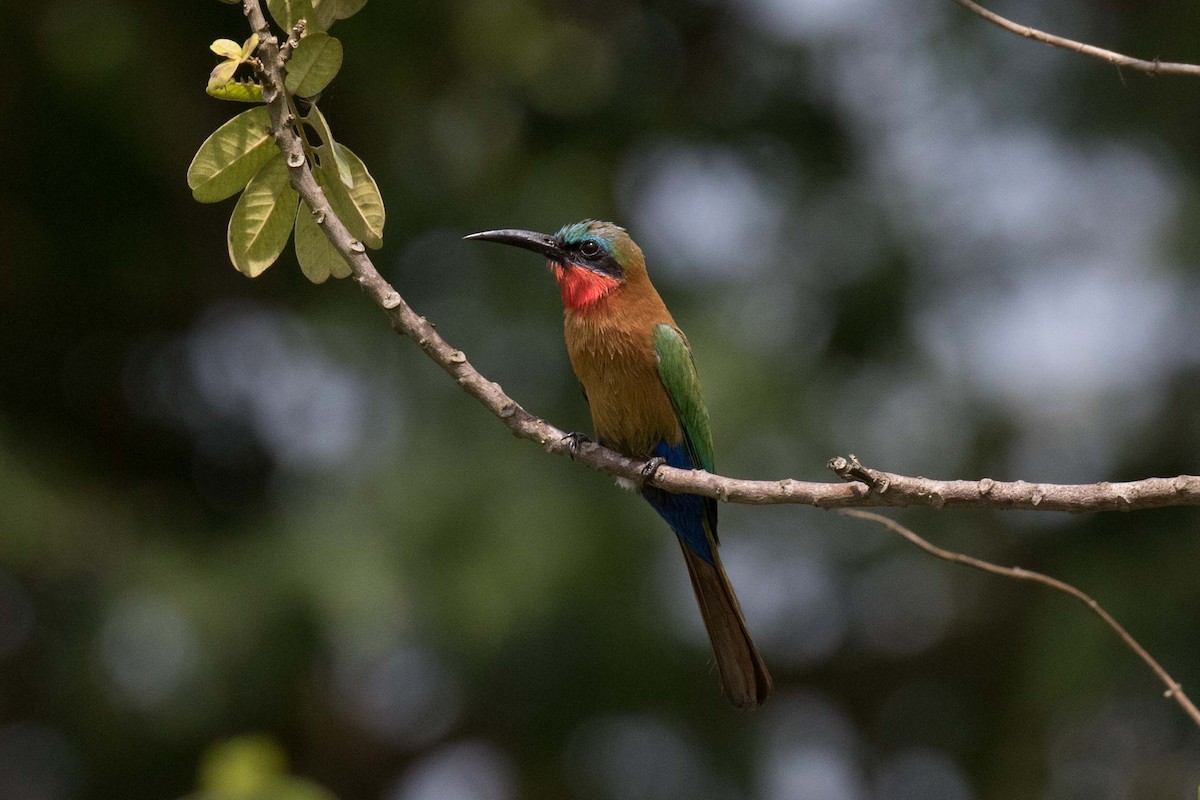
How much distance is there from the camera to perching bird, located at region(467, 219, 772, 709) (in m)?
3.85

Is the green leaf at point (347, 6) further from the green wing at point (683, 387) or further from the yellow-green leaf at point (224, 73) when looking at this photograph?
the green wing at point (683, 387)

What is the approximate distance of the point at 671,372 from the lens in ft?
12.8

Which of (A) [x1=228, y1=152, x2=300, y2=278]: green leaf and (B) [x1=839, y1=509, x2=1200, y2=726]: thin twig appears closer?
(A) [x1=228, y1=152, x2=300, y2=278]: green leaf

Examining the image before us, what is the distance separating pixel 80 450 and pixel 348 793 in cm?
250

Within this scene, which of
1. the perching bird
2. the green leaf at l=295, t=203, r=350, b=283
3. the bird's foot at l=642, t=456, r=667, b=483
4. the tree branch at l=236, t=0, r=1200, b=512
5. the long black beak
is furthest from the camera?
the long black beak

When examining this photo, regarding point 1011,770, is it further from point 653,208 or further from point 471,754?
point 653,208

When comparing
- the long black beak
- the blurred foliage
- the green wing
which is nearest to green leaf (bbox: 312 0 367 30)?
the long black beak

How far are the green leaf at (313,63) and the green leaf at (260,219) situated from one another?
0.14 m

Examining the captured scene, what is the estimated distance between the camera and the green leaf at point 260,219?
2467 mm

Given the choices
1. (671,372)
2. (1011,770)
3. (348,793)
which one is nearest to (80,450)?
(348,793)

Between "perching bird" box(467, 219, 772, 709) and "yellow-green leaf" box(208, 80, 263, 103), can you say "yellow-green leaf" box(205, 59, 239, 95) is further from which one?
"perching bird" box(467, 219, 772, 709)

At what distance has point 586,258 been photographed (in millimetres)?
3992

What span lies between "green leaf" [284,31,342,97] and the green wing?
1678mm

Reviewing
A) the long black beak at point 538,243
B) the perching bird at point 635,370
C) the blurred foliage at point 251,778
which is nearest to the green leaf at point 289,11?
the perching bird at point 635,370
